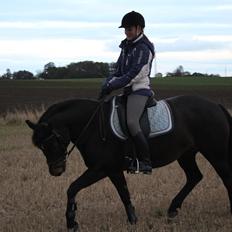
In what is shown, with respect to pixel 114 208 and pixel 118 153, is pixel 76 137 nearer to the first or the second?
pixel 118 153

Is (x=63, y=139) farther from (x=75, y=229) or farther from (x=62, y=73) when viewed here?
(x=62, y=73)

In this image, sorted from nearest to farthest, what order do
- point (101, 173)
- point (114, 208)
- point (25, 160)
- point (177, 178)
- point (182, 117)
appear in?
point (101, 173) → point (182, 117) → point (114, 208) → point (177, 178) → point (25, 160)

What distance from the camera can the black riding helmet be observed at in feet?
22.7

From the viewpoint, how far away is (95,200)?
857cm

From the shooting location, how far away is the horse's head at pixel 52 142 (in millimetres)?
6660

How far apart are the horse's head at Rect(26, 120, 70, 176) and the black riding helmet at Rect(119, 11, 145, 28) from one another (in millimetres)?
1572

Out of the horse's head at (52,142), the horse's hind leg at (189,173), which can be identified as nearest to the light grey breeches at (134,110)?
the horse's head at (52,142)

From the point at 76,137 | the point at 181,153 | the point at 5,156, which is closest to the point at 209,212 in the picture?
the point at 181,153

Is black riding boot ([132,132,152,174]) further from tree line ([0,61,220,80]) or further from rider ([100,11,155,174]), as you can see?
tree line ([0,61,220,80])

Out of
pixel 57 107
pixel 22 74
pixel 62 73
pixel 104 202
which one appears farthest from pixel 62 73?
pixel 57 107

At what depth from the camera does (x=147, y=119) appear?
7.10 meters

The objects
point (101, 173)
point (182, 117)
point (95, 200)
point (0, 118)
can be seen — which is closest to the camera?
point (101, 173)

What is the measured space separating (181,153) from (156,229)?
113 cm

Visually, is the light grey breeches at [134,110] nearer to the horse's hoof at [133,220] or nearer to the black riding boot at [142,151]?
the black riding boot at [142,151]
